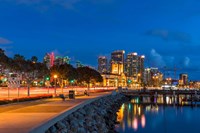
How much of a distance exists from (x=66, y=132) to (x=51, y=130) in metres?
2.23

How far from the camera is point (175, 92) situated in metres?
110

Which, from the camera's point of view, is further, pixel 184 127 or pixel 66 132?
pixel 184 127

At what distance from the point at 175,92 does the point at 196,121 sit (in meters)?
49.4

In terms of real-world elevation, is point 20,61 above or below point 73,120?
above

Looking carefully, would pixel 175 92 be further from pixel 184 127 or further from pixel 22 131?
pixel 22 131

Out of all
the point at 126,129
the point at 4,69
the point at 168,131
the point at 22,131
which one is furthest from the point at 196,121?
the point at 4,69

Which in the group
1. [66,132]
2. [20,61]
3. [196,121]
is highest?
[20,61]

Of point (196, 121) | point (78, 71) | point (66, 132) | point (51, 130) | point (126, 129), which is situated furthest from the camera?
point (78, 71)

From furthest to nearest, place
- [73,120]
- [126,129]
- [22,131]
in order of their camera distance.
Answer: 1. [126,129]
2. [73,120]
3. [22,131]

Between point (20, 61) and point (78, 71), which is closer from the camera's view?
point (20, 61)

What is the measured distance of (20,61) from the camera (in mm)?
125000

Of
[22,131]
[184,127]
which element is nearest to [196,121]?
[184,127]

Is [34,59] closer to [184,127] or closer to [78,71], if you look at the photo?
[78,71]

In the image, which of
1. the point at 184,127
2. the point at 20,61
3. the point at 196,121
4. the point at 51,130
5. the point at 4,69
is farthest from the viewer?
the point at 20,61
